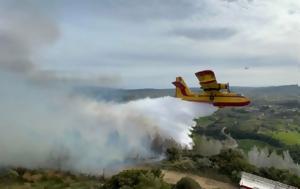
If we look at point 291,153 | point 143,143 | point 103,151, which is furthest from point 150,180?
point 291,153

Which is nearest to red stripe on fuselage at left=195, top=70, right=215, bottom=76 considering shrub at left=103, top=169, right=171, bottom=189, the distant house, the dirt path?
the distant house

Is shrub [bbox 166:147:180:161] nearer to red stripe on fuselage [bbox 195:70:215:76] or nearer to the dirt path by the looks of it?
the dirt path

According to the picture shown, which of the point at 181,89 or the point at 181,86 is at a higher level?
the point at 181,86

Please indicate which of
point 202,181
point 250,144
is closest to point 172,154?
point 202,181

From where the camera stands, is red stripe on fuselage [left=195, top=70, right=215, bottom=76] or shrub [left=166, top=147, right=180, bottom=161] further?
shrub [left=166, top=147, right=180, bottom=161]

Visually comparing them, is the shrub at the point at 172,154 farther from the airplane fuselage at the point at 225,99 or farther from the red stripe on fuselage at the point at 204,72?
the red stripe on fuselage at the point at 204,72

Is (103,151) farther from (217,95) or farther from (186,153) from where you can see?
(217,95)

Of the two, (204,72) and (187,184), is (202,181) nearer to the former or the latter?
(187,184)

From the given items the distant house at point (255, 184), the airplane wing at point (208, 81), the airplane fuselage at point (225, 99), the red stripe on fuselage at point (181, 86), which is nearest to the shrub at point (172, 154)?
the red stripe on fuselage at point (181, 86)
